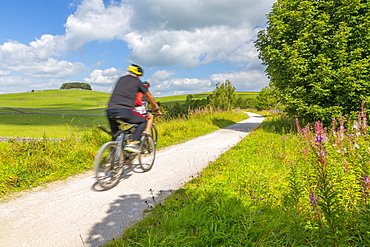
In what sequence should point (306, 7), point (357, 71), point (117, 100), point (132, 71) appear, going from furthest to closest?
point (306, 7)
point (357, 71)
point (132, 71)
point (117, 100)

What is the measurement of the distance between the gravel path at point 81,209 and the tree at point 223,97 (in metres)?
29.0

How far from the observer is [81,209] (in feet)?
12.5

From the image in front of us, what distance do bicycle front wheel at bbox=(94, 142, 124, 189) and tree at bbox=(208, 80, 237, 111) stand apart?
29631 millimetres

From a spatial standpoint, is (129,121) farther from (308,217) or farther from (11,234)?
(308,217)

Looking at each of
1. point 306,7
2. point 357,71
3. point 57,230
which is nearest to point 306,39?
point 306,7

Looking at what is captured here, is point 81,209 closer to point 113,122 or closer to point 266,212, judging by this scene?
point 113,122

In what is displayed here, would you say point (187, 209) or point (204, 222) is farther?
point (187, 209)

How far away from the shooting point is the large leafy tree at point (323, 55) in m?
9.43

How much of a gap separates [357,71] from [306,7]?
403 centimetres

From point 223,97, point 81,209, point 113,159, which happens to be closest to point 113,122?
point 113,159

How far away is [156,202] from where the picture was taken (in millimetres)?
3994

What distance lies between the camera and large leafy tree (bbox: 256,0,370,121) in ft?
30.9

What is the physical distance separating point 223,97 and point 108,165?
1225 inches

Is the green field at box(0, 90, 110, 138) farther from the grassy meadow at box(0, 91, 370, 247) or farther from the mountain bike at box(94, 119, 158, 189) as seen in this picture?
the mountain bike at box(94, 119, 158, 189)
